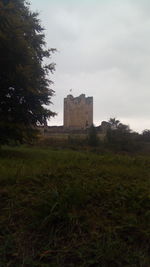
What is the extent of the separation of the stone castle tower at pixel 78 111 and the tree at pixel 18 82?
52.4 m

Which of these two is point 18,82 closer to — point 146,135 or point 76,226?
point 76,226

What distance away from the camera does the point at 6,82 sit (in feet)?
32.9

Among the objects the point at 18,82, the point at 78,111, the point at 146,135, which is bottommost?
the point at 146,135

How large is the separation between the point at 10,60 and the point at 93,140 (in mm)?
24769

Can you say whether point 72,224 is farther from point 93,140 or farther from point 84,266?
point 93,140

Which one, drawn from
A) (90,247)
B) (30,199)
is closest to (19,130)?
(30,199)

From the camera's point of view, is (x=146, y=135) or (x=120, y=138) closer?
(x=120, y=138)

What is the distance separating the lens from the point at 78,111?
209 ft

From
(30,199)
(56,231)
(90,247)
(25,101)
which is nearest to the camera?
(90,247)

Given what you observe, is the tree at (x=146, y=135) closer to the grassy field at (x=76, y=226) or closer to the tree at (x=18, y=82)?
the tree at (x=18, y=82)

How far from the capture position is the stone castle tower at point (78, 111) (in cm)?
6412

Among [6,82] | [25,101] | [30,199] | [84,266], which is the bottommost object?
[84,266]

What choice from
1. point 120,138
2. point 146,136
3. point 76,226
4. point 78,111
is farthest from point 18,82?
point 78,111

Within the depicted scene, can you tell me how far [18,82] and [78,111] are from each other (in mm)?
53871
